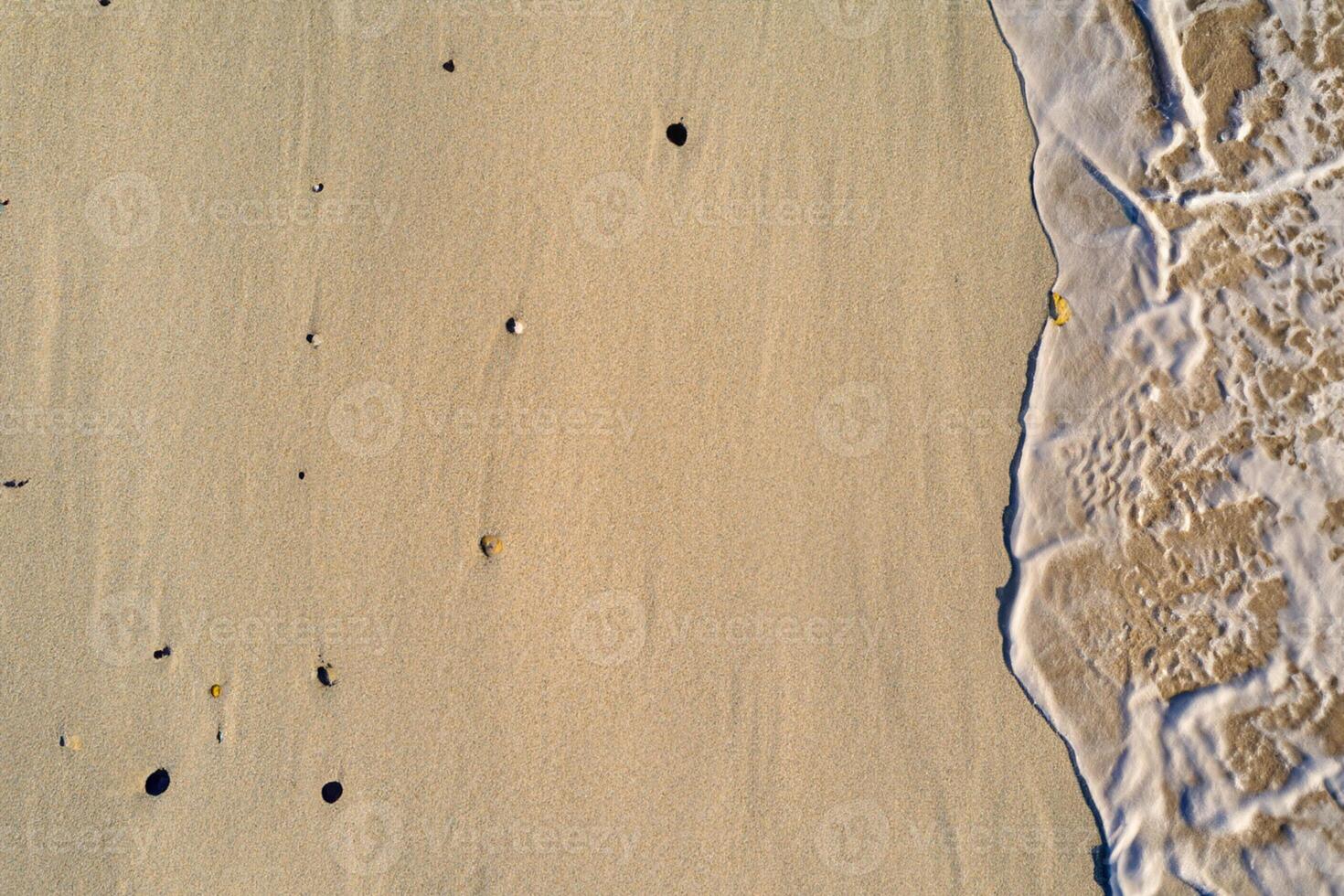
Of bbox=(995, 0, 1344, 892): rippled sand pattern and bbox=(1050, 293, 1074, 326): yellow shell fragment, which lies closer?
bbox=(995, 0, 1344, 892): rippled sand pattern

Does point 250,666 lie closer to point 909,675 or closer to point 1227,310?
point 909,675

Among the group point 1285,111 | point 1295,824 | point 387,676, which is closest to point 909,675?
point 1295,824
